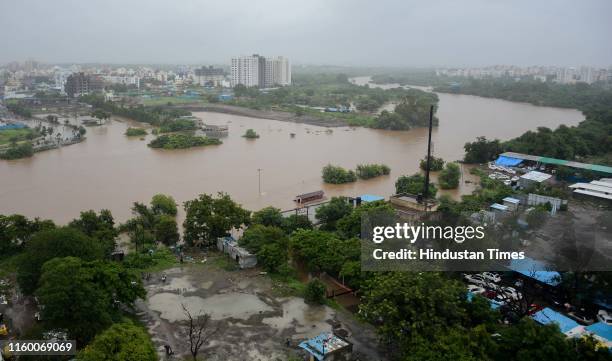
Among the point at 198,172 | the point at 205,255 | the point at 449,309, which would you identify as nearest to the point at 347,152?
the point at 198,172

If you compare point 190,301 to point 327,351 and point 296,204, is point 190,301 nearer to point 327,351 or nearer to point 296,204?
point 327,351

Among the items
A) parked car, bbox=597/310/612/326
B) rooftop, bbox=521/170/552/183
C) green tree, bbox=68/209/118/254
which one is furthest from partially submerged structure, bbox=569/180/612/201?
green tree, bbox=68/209/118/254

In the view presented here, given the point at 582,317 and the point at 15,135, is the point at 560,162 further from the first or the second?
the point at 15,135

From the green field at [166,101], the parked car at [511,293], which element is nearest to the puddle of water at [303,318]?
the parked car at [511,293]

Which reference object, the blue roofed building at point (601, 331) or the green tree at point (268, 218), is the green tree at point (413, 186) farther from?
the blue roofed building at point (601, 331)

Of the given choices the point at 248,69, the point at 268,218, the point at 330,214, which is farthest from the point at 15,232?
the point at 248,69
